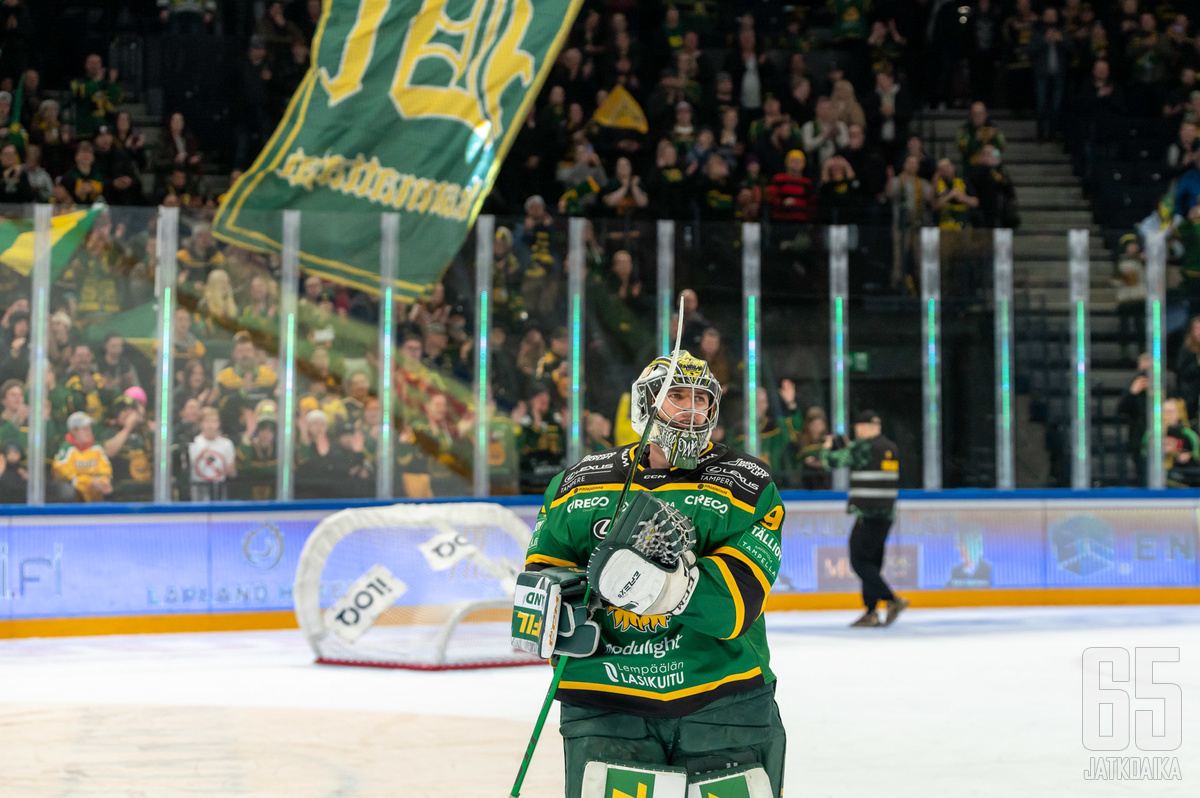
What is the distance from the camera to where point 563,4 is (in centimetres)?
1116

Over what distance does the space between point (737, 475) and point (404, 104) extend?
333 inches

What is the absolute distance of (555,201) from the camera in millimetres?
12414

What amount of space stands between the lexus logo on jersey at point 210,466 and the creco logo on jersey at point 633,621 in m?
6.80

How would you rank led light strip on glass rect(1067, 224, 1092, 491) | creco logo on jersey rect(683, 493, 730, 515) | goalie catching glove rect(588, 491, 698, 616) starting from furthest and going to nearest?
led light strip on glass rect(1067, 224, 1092, 491)
creco logo on jersey rect(683, 493, 730, 515)
goalie catching glove rect(588, 491, 698, 616)

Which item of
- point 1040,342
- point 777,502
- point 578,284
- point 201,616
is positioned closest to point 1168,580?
point 1040,342

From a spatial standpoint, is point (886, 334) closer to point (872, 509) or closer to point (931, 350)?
point (931, 350)

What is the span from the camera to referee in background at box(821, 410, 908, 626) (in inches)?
379

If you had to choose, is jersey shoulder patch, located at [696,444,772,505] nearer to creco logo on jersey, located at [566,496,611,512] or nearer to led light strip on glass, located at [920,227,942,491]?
creco logo on jersey, located at [566,496,611,512]

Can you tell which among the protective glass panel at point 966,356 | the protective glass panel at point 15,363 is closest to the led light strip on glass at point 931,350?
the protective glass panel at point 966,356

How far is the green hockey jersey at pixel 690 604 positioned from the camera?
2.95 meters

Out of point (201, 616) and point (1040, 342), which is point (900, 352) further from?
point (201, 616)

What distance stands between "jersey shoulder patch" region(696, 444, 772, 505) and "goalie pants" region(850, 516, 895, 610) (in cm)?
670

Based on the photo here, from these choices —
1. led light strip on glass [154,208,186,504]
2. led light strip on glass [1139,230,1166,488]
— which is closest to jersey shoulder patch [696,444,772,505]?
led light strip on glass [154,208,186,504]

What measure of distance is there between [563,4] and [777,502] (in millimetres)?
8681
